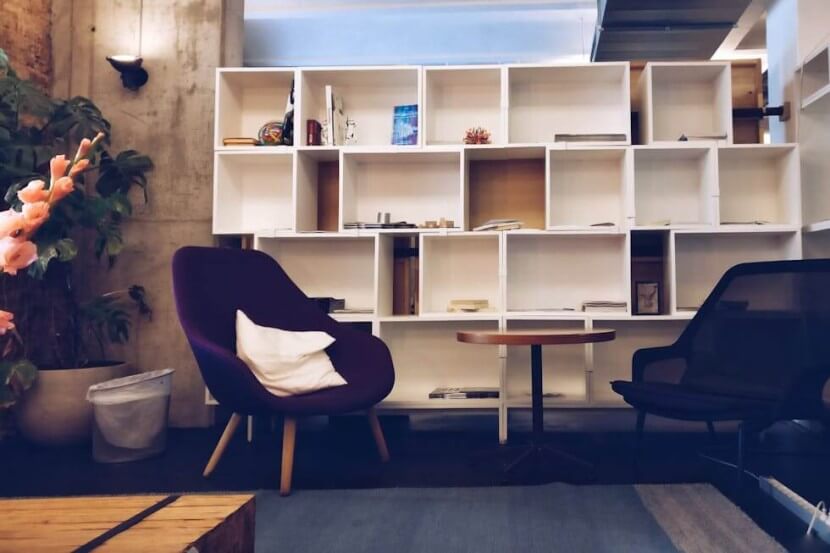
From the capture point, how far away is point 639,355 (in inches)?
109

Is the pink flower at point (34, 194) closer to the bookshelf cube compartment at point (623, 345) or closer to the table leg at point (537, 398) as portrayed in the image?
the table leg at point (537, 398)

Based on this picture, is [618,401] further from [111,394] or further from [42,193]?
[42,193]

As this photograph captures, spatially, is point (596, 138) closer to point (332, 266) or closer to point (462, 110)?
point (462, 110)

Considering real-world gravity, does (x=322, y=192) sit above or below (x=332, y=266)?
above

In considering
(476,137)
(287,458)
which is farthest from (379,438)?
(476,137)

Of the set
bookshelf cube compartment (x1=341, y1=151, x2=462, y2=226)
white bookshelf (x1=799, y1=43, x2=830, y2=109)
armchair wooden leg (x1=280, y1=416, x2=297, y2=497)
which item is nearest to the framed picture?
bookshelf cube compartment (x1=341, y1=151, x2=462, y2=226)

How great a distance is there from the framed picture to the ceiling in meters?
1.95

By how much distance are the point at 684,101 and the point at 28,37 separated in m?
4.10

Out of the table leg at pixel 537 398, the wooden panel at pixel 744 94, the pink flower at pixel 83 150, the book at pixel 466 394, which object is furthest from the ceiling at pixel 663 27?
the pink flower at pixel 83 150

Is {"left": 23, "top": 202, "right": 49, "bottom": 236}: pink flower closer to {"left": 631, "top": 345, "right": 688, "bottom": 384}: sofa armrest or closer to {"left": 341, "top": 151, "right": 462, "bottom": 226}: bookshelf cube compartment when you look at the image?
{"left": 631, "top": 345, "right": 688, "bottom": 384}: sofa armrest

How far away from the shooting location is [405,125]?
3.51 meters

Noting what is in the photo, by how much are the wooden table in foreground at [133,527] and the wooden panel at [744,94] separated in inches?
131

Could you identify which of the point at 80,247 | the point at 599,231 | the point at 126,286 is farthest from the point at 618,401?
the point at 80,247

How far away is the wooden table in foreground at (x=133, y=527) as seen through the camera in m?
0.93
